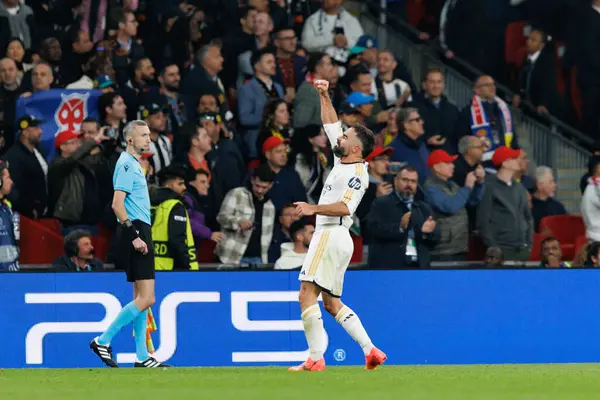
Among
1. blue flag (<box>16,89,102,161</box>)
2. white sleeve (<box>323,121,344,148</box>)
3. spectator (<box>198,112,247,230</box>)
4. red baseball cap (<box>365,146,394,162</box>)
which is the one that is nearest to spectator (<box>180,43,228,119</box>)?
spectator (<box>198,112,247,230</box>)

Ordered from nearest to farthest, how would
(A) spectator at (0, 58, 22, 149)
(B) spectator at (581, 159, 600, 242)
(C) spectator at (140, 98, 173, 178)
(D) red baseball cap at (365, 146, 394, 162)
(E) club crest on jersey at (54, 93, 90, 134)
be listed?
(D) red baseball cap at (365, 146, 394, 162), (C) spectator at (140, 98, 173, 178), (B) spectator at (581, 159, 600, 242), (E) club crest on jersey at (54, 93, 90, 134), (A) spectator at (0, 58, 22, 149)

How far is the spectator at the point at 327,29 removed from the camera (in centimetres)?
2108

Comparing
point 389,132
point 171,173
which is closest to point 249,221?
point 171,173

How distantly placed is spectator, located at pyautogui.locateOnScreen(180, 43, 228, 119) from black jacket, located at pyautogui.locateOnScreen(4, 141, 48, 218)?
2.46 meters

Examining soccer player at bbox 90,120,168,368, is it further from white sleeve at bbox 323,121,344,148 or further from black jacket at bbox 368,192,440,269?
black jacket at bbox 368,192,440,269

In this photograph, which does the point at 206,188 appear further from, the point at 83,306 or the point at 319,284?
the point at 319,284

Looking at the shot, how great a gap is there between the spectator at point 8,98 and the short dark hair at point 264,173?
3.22 m

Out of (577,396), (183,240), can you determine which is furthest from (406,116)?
(577,396)

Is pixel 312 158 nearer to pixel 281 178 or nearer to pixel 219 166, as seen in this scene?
pixel 281 178

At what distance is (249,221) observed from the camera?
682 inches

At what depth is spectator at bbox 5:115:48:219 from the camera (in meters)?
17.8

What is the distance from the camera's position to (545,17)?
71.2 feet

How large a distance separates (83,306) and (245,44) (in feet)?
19.4

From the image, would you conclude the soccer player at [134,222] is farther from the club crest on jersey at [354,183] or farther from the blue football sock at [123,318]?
the club crest on jersey at [354,183]
